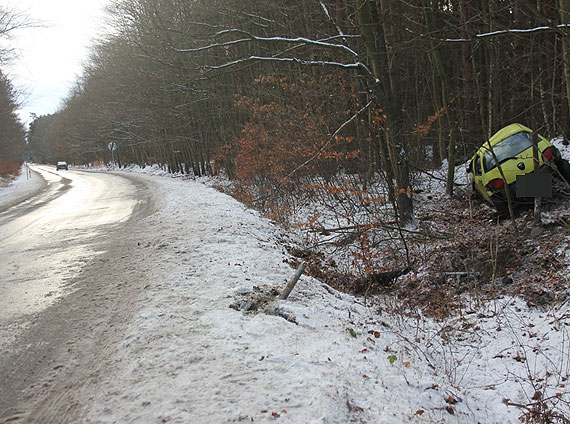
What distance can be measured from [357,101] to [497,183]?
3933 mm

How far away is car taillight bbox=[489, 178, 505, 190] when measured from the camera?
9298 millimetres

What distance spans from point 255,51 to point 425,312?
15.4 meters

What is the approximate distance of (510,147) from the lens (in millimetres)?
9516

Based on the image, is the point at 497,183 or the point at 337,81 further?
the point at 337,81

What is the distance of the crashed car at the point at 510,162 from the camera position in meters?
8.81

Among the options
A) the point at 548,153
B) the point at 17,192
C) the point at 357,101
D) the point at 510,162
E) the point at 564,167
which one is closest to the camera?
the point at 548,153

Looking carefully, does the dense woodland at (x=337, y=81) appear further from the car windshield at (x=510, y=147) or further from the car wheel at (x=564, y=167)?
the car wheel at (x=564, y=167)

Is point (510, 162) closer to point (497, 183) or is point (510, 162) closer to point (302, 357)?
point (497, 183)

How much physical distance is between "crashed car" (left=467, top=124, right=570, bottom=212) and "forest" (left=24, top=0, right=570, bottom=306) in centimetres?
61

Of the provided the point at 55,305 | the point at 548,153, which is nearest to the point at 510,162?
the point at 548,153

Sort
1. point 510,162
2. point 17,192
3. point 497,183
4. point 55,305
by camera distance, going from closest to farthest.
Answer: point 55,305
point 510,162
point 497,183
point 17,192

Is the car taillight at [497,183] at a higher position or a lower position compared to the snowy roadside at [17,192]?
lower

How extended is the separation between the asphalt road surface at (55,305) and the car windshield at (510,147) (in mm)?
7843

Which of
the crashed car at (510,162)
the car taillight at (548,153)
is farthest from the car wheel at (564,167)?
the car taillight at (548,153)
